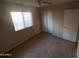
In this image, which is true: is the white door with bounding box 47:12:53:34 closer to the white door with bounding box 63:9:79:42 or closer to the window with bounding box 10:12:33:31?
the white door with bounding box 63:9:79:42

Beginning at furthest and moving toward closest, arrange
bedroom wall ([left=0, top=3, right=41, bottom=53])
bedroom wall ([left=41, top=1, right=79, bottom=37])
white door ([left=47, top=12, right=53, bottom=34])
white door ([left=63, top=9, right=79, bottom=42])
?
white door ([left=47, top=12, right=53, bottom=34]) → bedroom wall ([left=41, top=1, right=79, bottom=37]) → white door ([left=63, top=9, right=79, bottom=42]) → bedroom wall ([left=0, top=3, right=41, bottom=53])

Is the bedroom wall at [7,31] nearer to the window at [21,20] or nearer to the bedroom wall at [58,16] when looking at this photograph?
the window at [21,20]

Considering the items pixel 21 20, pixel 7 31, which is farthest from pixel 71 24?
pixel 7 31

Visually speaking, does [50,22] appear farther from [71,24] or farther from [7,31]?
[7,31]

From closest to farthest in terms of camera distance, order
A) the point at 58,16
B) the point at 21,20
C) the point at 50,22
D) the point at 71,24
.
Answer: the point at 71,24, the point at 21,20, the point at 58,16, the point at 50,22

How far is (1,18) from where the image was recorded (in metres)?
Answer: 2.83

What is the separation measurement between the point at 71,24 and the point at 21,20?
9.50ft

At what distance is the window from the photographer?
3.56m

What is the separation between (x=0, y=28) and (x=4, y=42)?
2.14ft

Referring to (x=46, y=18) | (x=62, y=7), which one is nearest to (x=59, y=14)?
(x=62, y=7)

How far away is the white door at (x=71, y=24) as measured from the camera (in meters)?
3.66

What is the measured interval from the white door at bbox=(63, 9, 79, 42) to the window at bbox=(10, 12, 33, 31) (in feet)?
7.79

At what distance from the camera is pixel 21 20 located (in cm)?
405

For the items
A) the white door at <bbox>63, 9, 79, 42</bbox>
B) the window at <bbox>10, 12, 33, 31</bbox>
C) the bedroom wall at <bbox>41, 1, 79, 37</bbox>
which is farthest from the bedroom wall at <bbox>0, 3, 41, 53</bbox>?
the white door at <bbox>63, 9, 79, 42</bbox>
